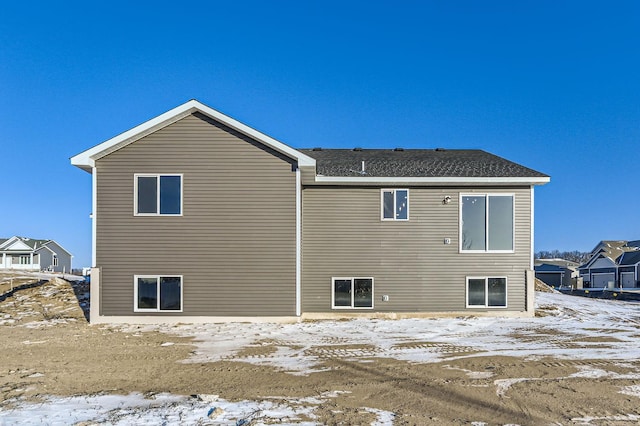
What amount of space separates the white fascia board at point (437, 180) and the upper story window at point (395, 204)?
1.49 ft

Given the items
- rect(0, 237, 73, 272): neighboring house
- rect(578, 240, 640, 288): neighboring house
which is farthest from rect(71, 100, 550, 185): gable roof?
rect(0, 237, 73, 272): neighboring house

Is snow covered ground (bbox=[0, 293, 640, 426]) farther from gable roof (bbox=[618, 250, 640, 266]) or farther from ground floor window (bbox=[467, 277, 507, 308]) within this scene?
gable roof (bbox=[618, 250, 640, 266])

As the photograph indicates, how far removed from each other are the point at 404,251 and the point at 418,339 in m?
4.61

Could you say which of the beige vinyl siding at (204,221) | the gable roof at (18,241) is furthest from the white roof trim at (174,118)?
the gable roof at (18,241)

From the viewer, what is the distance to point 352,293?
16266mm

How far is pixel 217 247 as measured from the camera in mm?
14969

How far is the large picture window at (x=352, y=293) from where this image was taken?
16.2 m

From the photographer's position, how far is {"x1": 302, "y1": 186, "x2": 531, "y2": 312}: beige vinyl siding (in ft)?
53.3

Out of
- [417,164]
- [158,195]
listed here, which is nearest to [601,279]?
[417,164]

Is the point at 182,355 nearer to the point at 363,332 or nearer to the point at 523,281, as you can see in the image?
the point at 363,332

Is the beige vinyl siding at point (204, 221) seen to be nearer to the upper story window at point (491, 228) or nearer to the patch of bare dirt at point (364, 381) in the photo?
the patch of bare dirt at point (364, 381)

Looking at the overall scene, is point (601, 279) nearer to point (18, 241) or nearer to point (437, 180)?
point (437, 180)

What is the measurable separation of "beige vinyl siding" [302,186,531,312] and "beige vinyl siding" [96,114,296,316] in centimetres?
157

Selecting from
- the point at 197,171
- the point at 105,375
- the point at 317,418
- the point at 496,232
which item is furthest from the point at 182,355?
the point at 496,232
